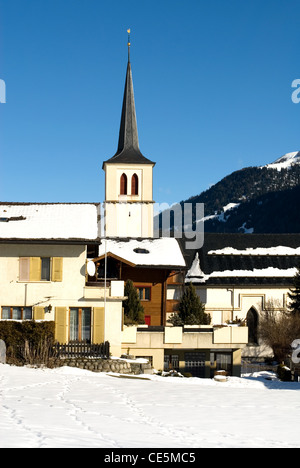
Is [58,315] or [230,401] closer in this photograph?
[230,401]

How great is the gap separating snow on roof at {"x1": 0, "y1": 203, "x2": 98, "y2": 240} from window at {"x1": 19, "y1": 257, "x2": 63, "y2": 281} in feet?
3.54

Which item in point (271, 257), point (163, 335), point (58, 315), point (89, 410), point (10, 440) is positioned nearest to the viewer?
point (10, 440)

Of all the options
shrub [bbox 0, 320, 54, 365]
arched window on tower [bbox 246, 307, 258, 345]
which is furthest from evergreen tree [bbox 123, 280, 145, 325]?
arched window on tower [bbox 246, 307, 258, 345]

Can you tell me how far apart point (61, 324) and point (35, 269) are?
2.86 metres

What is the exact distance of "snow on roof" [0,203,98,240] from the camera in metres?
30.0

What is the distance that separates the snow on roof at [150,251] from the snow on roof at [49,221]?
6.96 metres

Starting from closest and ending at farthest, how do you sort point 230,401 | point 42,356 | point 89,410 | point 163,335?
point 89,410 < point 230,401 < point 42,356 < point 163,335

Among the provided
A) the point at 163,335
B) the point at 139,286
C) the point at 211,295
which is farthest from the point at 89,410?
the point at 211,295

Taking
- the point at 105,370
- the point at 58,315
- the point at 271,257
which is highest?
the point at 271,257

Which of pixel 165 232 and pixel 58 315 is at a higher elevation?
pixel 165 232

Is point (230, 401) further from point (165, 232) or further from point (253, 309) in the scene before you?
point (165, 232)

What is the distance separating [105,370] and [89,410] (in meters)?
11.6

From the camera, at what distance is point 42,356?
A: 982 inches

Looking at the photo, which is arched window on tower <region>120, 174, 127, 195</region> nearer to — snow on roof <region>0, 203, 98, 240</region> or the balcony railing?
snow on roof <region>0, 203, 98, 240</region>
